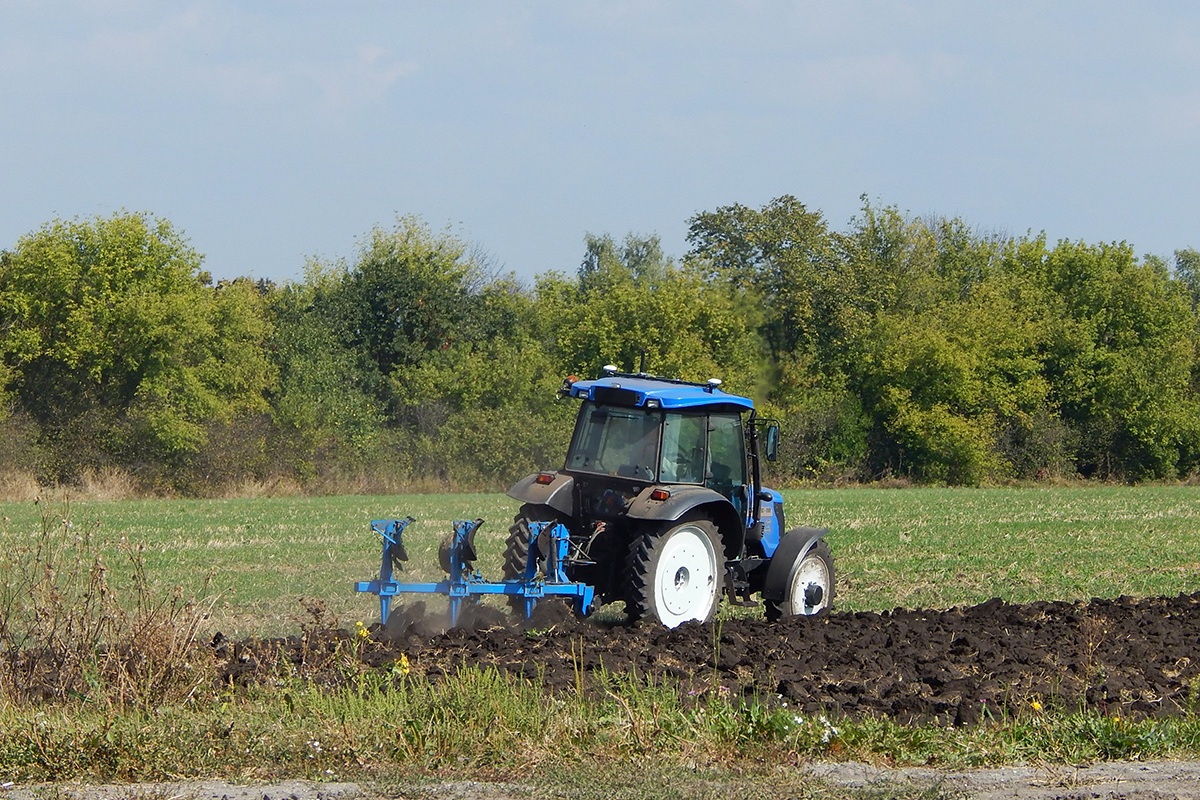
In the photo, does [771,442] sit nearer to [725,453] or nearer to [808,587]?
[725,453]

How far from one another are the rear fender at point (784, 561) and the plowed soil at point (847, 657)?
1.65 feet

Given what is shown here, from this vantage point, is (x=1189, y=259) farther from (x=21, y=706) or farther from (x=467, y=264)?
(x=21, y=706)

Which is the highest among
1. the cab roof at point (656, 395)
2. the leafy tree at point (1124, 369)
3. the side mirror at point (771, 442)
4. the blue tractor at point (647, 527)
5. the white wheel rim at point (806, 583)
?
the leafy tree at point (1124, 369)

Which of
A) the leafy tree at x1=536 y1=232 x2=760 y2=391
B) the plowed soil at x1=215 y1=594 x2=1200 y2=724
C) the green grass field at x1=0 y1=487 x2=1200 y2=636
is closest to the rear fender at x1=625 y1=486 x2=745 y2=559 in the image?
the plowed soil at x1=215 y1=594 x2=1200 y2=724

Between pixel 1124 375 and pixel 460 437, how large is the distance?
26.4 metres

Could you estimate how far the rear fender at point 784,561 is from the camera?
11.7 metres

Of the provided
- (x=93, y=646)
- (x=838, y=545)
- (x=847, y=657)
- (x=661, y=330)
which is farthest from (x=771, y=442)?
(x=661, y=330)

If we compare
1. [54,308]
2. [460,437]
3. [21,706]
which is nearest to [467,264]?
[460,437]

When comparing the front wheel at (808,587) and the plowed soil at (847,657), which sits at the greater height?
the front wheel at (808,587)

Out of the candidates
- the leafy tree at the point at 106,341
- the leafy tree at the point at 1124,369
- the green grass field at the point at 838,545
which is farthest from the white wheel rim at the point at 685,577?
the leafy tree at the point at 1124,369

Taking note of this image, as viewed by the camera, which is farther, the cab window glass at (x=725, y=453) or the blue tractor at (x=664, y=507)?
the cab window glass at (x=725, y=453)

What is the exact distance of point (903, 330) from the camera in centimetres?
5041

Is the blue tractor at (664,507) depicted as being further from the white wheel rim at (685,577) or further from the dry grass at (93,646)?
the dry grass at (93,646)

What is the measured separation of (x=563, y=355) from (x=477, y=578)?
121ft
